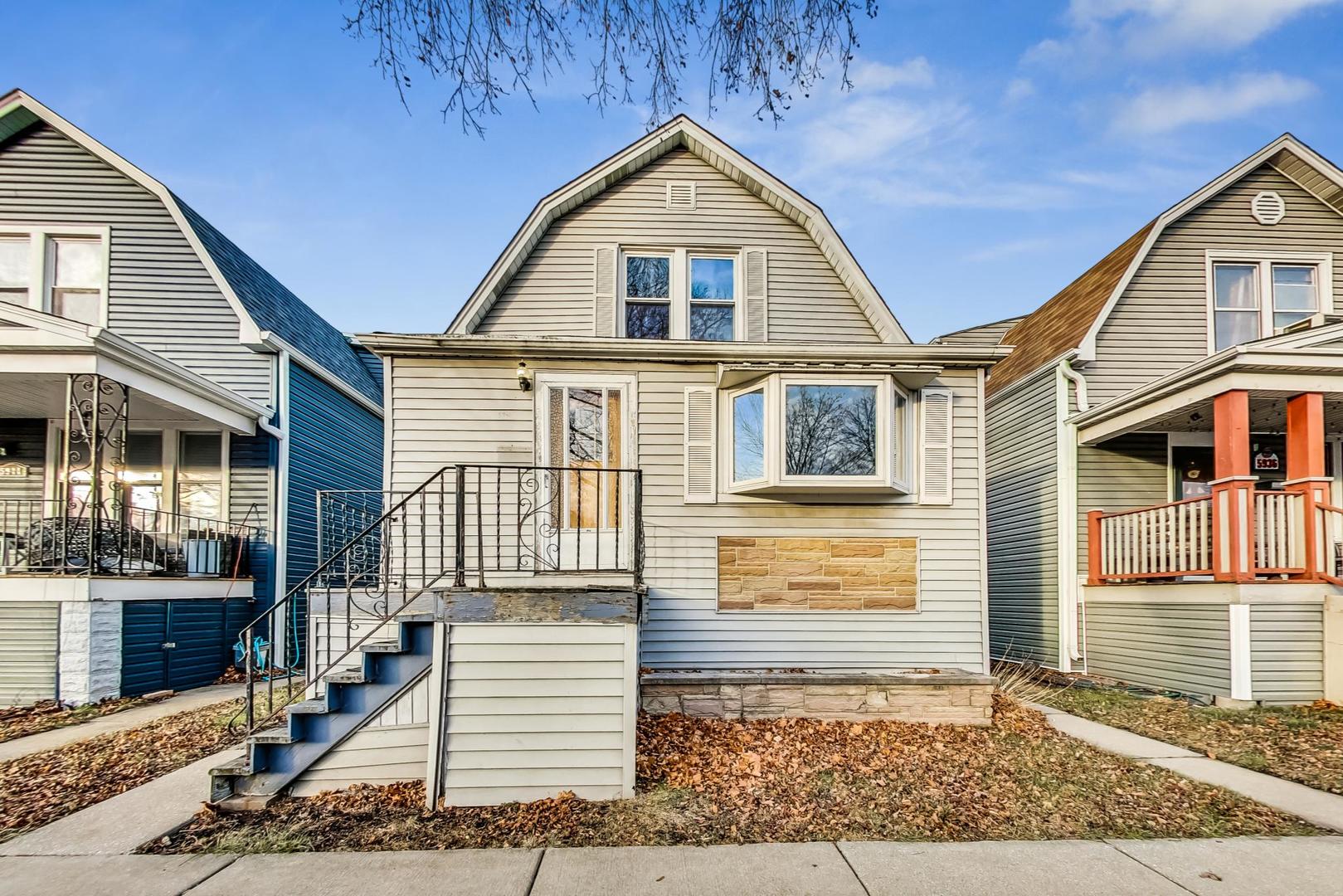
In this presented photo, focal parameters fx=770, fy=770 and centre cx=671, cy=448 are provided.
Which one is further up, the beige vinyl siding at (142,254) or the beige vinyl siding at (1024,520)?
the beige vinyl siding at (142,254)

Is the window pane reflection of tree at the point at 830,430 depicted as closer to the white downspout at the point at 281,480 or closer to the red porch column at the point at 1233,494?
the red porch column at the point at 1233,494

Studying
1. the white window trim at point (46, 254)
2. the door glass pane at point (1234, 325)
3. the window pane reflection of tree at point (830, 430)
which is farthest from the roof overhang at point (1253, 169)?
the white window trim at point (46, 254)

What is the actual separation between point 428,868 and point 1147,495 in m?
10.1

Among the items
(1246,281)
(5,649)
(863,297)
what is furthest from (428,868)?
(1246,281)

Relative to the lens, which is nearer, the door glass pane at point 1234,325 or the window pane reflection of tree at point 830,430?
the window pane reflection of tree at point 830,430

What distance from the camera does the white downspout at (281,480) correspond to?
10609 mm

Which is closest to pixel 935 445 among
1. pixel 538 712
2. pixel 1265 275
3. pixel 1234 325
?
pixel 538 712

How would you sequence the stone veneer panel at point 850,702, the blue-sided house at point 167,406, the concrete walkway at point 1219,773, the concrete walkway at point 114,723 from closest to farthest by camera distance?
the concrete walkway at point 1219,773
the concrete walkway at point 114,723
the stone veneer panel at point 850,702
the blue-sided house at point 167,406

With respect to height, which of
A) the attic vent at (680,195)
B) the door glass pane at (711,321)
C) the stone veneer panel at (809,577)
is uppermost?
the attic vent at (680,195)

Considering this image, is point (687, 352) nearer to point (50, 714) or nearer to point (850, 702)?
point (850, 702)

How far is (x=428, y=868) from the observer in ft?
13.6

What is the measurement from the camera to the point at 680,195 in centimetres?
1041

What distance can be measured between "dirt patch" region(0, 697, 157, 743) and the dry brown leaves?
890 millimetres

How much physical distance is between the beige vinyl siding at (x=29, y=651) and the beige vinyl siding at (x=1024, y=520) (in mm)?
11666
